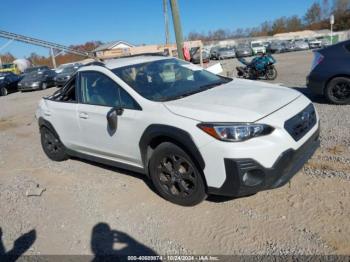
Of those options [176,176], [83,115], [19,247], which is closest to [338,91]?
[176,176]

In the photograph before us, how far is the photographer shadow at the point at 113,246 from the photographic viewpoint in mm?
3137

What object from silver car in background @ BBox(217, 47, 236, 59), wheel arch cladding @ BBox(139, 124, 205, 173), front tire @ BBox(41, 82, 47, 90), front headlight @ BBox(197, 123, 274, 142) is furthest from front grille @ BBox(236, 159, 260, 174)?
silver car in background @ BBox(217, 47, 236, 59)

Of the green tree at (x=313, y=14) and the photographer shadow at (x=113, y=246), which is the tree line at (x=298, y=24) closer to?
the green tree at (x=313, y=14)

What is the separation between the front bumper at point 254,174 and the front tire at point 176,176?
26 centimetres

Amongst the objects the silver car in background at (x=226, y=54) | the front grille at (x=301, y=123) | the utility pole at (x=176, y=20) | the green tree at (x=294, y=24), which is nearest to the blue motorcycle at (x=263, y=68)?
the utility pole at (x=176, y=20)

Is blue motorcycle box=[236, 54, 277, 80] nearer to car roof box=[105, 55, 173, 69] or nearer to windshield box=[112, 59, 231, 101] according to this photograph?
windshield box=[112, 59, 231, 101]

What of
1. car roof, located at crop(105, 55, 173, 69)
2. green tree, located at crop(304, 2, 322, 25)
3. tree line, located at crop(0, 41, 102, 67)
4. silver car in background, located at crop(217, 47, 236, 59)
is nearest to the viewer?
car roof, located at crop(105, 55, 173, 69)

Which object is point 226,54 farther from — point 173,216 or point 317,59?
point 173,216

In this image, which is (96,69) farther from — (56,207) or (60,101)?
(56,207)

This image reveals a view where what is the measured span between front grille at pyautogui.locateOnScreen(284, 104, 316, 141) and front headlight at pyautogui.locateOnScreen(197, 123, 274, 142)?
265mm

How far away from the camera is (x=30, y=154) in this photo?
6.74m

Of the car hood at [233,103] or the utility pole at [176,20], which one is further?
the utility pole at [176,20]

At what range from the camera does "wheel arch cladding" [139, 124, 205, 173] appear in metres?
3.38

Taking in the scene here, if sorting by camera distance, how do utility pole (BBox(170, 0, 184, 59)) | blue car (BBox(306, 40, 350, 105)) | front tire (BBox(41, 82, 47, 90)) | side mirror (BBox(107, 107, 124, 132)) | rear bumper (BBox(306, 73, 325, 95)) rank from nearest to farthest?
side mirror (BBox(107, 107, 124, 132))
blue car (BBox(306, 40, 350, 105))
rear bumper (BBox(306, 73, 325, 95))
utility pole (BBox(170, 0, 184, 59))
front tire (BBox(41, 82, 47, 90))
